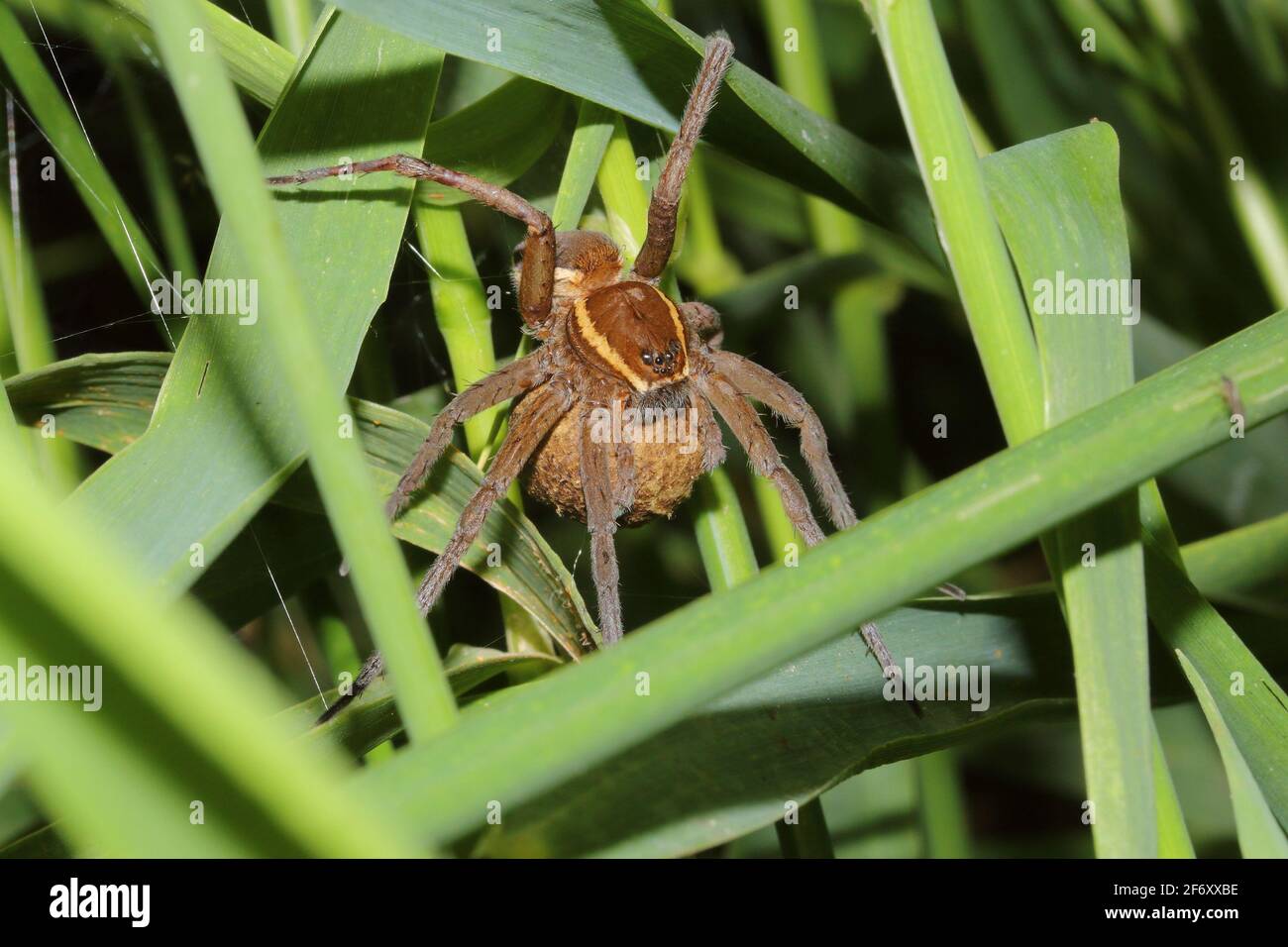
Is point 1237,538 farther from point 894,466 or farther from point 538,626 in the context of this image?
point 538,626

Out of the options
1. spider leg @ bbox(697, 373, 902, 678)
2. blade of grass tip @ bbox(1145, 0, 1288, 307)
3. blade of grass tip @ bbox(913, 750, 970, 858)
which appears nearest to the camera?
spider leg @ bbox(697, 373, 902, 678)

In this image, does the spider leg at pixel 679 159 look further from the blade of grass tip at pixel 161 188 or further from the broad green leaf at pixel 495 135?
the blade of grass tip at pixel 161 188

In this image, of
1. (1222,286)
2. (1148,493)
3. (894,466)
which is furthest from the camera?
(1222,286)

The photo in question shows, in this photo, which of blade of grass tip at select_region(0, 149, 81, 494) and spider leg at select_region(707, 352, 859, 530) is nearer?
blade of grass tip at select_region(0, 149, 81, 494)

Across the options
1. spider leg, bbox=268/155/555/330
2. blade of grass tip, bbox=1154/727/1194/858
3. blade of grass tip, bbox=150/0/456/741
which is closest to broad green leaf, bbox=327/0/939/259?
spider leg, bbox=268/155/555/330

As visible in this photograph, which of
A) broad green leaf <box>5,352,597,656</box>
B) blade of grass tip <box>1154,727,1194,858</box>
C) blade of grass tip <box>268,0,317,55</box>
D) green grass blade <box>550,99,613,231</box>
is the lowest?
blade of grass tip <box>1154,727,1194,858</box>

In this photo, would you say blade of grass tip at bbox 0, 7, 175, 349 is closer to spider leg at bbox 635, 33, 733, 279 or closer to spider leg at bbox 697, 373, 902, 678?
spider leg at bbox 635, 33, 733, 279

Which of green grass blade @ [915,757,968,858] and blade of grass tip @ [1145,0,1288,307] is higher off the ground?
blade of grass tip @ [1145,0,1288,307]
